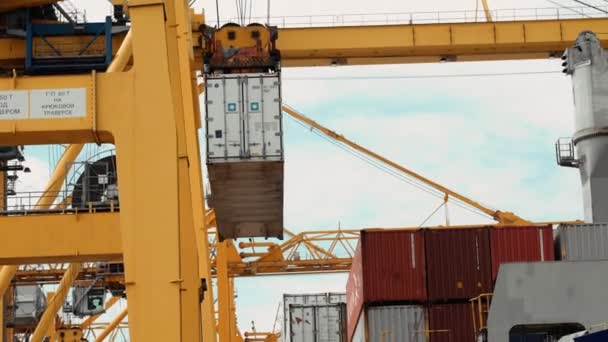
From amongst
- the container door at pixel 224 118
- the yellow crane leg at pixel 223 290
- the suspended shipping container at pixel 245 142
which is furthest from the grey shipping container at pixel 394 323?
the yellow crane leg at pixel 223 290

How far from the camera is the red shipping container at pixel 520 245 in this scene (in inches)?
1112

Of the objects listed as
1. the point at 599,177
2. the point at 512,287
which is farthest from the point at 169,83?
the point at 599,177

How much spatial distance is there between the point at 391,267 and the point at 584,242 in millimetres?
4653

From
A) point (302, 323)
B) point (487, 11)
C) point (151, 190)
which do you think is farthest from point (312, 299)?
point (151, 190)

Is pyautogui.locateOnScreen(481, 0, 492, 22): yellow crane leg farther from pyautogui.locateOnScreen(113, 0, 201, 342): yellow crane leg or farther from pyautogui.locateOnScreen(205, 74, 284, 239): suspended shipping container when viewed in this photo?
pyautogui.locateOnScreen(113, 0, 201, 342): yellow crane leg

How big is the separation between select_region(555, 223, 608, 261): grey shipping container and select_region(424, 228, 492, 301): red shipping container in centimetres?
186

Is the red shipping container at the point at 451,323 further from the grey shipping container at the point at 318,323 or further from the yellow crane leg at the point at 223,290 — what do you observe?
the grey shipping container at the point at 318,323

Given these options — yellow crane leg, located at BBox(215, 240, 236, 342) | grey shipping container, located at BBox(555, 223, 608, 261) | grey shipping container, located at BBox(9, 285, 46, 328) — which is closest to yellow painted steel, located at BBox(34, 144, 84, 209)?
grey shipping container, located at BBox(555, 223, 608, 261)

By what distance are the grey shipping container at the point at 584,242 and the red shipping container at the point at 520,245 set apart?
18.2 inches

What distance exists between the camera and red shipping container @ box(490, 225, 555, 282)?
28250mm

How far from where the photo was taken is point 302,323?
152 feet

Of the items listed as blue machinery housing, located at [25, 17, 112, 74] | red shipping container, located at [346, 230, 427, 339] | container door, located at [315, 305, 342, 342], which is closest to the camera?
red shipping container, located at [346, 230, 427, 339]

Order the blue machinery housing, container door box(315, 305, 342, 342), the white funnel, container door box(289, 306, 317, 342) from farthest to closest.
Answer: container door box(289, 306, 317, 342), container door box(315, 305, 342, 342), the white funnel, the blue machinery housing

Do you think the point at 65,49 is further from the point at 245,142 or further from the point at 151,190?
the point at 151,190
